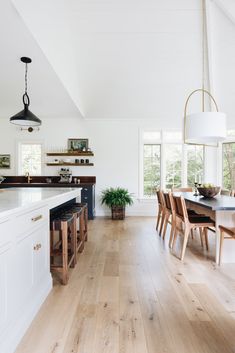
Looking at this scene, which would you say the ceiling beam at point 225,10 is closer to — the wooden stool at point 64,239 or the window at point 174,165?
the window at point 174,165

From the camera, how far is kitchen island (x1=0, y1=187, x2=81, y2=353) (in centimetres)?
136

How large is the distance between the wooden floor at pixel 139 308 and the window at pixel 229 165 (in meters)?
3.48

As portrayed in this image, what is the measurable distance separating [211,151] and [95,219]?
378 centimetres

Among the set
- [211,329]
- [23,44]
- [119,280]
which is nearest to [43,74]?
[23,44]

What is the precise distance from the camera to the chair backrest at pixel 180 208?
3.04 metres

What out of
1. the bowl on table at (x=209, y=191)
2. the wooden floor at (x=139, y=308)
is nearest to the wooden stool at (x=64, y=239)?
the wooden floor at (x=139, y=308)

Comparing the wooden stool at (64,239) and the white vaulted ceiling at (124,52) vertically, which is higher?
the white vaulted ceiling at (124,52)

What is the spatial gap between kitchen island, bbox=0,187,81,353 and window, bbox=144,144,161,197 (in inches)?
175

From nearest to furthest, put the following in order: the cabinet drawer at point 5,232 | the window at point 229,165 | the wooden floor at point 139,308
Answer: the cabinet drawer at point 5,232 < the wooden floor at point 139,308 < the window at point 229,165

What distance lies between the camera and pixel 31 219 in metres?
1.79

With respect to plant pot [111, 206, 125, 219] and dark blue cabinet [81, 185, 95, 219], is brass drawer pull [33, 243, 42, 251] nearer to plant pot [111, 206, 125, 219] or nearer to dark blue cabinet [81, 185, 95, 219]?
dark blue cabinet [81, 185, 95, 219]

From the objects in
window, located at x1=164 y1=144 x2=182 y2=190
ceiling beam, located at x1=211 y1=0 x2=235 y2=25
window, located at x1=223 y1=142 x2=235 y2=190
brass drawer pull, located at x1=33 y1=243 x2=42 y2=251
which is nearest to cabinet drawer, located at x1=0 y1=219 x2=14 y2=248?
brass drawer pull, located at x1=33 y1=243 x2=42 y2=251

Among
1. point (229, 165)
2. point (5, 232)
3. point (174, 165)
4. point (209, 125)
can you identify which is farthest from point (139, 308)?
point (229, 165)

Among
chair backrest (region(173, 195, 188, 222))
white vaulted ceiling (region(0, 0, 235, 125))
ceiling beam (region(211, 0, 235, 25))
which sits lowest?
chair backrest (region(173, 195, 188, 222))
